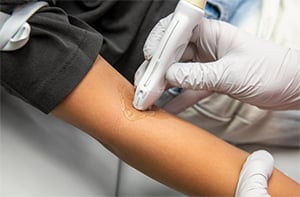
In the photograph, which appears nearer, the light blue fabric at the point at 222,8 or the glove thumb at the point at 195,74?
the glove thumb at the point at 195,74

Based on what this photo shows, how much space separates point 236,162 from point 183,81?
0.48 ft

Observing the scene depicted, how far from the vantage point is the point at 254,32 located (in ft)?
2.89

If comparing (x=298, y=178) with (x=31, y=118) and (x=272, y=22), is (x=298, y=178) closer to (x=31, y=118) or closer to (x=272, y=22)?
(x=272, y=22)

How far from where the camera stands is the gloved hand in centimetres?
77

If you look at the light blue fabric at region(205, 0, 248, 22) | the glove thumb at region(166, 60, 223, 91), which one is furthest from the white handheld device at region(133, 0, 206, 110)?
the light blue fabric at region(205, 0, 248, 22)

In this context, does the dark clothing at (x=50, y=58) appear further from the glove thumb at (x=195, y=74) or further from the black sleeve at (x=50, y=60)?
the glove thumb at (x=195, y=74)

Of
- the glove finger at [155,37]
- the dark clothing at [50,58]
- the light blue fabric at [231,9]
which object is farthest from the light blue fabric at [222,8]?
the dark clothing at [50,58]

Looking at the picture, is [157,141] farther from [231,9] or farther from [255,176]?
[231,9]

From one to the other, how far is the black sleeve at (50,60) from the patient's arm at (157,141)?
2 centimetres

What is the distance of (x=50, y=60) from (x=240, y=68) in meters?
0.29

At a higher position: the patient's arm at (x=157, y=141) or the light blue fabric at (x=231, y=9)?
the light blue fabric at (x=231, y=9)

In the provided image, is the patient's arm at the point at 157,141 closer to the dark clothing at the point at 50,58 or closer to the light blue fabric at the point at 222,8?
the dark clothing at the point at 50,58

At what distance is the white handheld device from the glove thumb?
12mm

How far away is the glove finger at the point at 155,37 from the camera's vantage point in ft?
2.53
